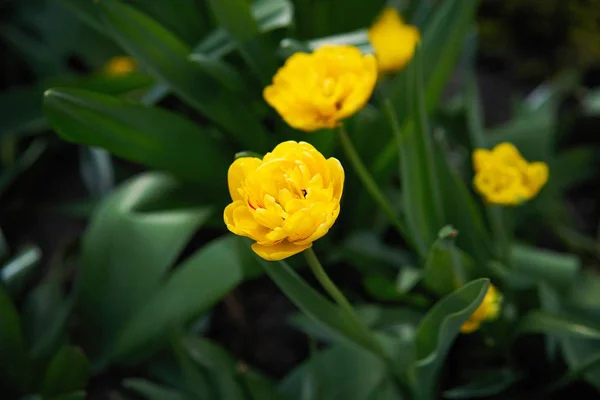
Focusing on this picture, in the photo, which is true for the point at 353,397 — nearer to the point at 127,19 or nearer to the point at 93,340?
the point at 93,340

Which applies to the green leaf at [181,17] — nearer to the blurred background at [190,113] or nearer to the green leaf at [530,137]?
the blurred background at [190,113]

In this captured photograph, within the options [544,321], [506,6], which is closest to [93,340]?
[544,321]

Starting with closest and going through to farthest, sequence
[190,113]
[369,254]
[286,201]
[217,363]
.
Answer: [286,201]
[217,363]
[369,254]
[190,113]

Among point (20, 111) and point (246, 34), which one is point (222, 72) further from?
point (20, 111)

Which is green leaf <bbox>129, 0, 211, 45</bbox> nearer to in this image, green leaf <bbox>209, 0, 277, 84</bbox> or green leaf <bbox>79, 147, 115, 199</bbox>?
green leaf <bbox>209, 0, 277, 84</bbox>

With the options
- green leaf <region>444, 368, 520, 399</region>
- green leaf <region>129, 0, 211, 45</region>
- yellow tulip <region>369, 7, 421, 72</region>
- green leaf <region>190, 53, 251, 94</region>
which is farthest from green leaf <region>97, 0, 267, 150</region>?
green leaf <region>444, 368, 520, 399</region>

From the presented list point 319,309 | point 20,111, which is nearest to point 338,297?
point 319,309

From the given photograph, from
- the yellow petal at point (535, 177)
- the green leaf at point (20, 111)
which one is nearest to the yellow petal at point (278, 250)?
the yellow petal at point (535, 177)
